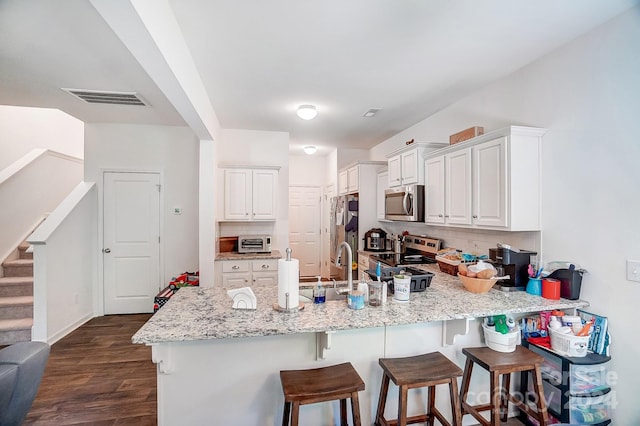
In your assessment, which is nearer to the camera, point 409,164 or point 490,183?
point 490,183

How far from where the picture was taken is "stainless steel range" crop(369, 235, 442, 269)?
Answer: 3564mm

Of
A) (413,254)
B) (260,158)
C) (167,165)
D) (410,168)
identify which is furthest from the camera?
(260,158)

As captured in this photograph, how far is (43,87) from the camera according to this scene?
2938 millimetres

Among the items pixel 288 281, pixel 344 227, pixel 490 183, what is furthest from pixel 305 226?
pixel 288 281

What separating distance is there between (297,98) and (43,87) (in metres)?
2.54

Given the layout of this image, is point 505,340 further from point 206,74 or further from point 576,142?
point 206,74

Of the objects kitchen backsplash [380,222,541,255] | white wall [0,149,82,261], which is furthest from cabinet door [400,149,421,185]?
white wall [0,149,82,261]

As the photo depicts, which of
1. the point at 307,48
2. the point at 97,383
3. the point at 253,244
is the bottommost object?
the point at 97,383

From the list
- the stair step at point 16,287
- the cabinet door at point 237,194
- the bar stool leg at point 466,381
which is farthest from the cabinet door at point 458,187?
the stair step at point 16,287

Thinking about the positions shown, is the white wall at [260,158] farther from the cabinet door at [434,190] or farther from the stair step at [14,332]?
the stair step at [14,332]

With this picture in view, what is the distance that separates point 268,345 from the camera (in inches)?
67.7

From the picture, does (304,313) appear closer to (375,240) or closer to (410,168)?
(410,168)

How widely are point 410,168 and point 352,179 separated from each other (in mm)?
1505

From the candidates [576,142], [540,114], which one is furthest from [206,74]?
[576,142]
